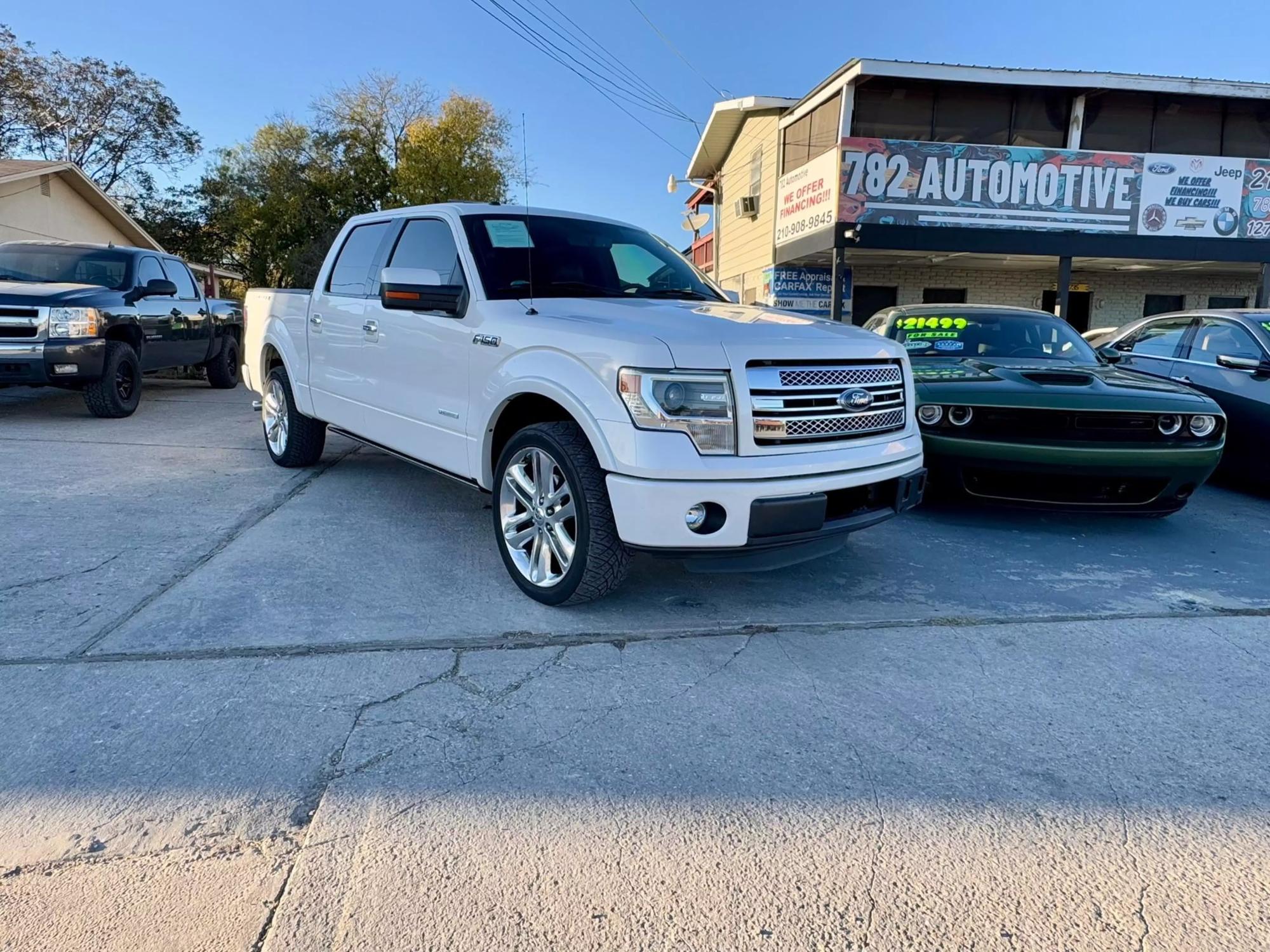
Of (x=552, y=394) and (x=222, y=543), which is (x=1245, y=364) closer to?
(x=552, y=394)

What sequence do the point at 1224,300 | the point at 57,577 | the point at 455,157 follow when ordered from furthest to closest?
the point at 455,157
the point at 1224,300
the point at 57,577

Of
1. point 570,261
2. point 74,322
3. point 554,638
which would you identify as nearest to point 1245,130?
point 570,261

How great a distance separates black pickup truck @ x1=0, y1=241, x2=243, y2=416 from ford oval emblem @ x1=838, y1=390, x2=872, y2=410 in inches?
312

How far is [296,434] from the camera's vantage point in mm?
6449

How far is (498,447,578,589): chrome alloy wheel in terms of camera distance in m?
3.67

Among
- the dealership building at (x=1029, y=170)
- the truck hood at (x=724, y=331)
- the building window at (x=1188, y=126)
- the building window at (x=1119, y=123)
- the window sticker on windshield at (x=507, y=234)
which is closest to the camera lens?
the truck hood at (x=724, y=331)

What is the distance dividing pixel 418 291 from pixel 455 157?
104 feet

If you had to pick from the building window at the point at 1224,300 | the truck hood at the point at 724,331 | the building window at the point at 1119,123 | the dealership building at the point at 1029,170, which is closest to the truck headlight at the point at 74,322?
the truck hood at the point at 724,331

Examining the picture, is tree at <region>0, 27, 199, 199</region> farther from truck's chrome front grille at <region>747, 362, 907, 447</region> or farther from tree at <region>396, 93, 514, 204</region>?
truck's chrome front grille at <region>747, 362, 907, 447</region>

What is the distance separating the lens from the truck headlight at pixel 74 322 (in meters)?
8.09

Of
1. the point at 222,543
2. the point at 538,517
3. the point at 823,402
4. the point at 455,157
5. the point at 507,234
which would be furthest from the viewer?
the point at 455,157

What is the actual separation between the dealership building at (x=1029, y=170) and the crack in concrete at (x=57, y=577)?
538 inches

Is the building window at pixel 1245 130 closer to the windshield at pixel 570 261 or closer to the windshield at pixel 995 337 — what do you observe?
the windshield at pixel 995 337

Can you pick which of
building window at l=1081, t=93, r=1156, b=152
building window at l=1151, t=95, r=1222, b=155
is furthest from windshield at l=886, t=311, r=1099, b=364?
building window at l=1151, t=95, r=1222, b=155
